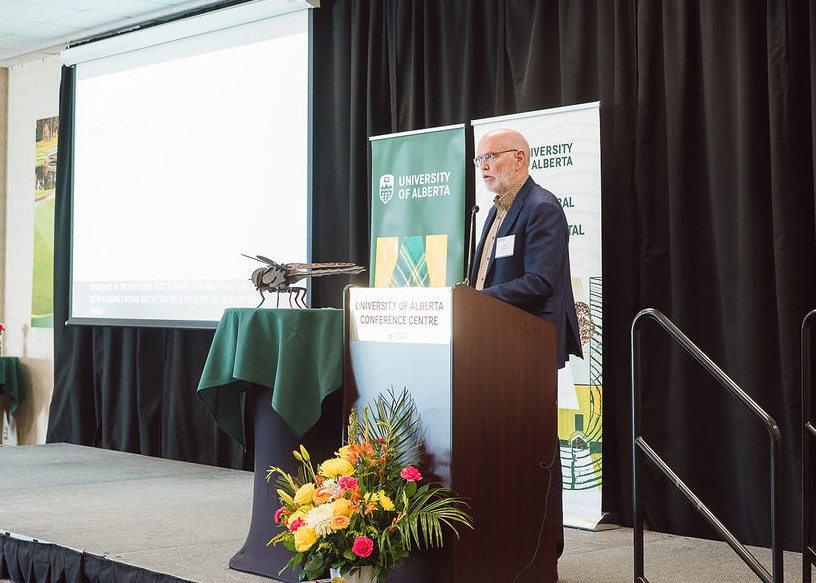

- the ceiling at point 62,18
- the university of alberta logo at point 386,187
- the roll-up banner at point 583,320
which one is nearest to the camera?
the roll-up banner at point 583,320

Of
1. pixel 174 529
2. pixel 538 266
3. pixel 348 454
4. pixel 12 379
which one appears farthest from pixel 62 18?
pixel 348 454

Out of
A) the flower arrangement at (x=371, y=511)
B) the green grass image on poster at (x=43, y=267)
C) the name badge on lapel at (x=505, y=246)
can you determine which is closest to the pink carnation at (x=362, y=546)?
the flower arrangement at (x=371, y=511)

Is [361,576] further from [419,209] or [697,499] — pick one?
[419,209]

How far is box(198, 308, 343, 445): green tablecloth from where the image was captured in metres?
2.95

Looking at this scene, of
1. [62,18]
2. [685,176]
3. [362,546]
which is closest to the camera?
[362,546]

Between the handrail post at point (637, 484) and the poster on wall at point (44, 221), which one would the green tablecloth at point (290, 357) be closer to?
the handrail post at point (637, 484)

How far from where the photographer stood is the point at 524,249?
3.17 m

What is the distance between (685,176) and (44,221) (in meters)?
5.53

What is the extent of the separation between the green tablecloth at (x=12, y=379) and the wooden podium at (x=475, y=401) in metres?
6.07

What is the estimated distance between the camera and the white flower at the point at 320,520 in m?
2.36

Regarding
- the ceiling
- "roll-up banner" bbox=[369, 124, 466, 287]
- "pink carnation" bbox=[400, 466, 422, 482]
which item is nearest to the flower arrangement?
"pink carnation" bbox=[400, 466, 422, 482]

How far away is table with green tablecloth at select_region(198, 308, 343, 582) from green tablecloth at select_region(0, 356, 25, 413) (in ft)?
17.9

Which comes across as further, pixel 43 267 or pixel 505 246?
pixel 43 267

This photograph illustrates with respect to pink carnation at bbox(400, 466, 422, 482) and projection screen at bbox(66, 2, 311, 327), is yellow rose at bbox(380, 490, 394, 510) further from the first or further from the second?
projection screen at bbox(66, 2, 311, 327)
